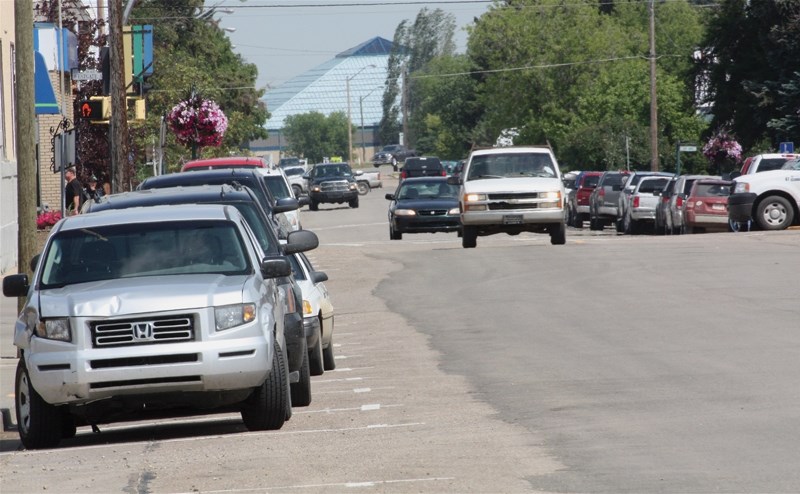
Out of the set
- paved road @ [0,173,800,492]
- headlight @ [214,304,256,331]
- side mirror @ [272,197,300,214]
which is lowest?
paved road @ [0,173,800,492]

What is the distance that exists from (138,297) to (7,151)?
24.3 metres

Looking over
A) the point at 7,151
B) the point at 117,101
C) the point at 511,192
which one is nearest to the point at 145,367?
the point at 511,192

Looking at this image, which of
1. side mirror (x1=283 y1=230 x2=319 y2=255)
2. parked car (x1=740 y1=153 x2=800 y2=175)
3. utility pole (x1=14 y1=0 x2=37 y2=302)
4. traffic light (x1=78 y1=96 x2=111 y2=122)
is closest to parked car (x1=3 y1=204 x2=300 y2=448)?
side mirror (x1=283 y1=230 x2=319 y2=255)

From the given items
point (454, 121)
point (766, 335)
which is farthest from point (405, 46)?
point (766, 335)

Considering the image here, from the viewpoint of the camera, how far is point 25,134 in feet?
52.9

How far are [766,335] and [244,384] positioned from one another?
707 centimetres

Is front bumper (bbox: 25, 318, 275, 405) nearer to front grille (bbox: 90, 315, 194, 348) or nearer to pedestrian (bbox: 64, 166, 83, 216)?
front grille (bbox: 90, 315, 194, 348)

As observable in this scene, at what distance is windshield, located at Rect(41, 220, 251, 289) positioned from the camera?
451 inches

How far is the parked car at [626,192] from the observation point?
1779 inches

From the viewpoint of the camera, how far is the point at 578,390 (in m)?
12.8

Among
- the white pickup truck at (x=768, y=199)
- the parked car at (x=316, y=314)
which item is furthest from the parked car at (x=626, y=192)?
the parked car at (x=316, y=314)

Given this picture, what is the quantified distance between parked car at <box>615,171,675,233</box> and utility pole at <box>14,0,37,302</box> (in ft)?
99.1

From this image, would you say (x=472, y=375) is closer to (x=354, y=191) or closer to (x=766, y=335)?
(x=766, y=335)

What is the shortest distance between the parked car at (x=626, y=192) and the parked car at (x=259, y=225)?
104 feet
